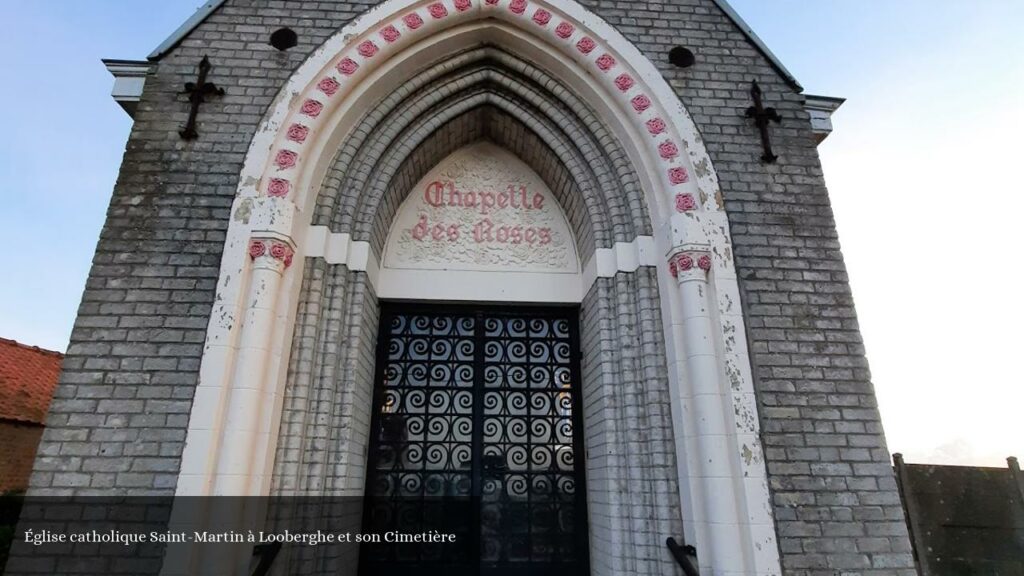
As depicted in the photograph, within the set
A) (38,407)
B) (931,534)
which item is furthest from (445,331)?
(38,407)

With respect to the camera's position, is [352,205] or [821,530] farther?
[352,205]

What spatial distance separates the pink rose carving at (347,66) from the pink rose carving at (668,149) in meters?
2.48

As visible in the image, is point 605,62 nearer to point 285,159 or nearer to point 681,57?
point 681,57

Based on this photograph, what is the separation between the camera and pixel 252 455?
3.09 metres

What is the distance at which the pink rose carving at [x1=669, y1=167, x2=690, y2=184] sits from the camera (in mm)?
3891

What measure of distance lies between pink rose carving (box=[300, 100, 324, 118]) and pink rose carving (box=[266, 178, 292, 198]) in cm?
60

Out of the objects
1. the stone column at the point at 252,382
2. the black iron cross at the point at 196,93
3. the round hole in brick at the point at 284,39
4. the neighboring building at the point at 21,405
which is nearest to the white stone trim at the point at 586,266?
the stone column at the point at 252,382

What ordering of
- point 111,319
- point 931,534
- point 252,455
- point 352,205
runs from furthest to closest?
1. point 931,534
2. point 352,205
3. point 111,319
4. point 252,455

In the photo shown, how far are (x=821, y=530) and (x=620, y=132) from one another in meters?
3.14

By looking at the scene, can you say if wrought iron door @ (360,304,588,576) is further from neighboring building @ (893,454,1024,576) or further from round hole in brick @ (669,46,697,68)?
neighboring building @ (893,454,1024,576)

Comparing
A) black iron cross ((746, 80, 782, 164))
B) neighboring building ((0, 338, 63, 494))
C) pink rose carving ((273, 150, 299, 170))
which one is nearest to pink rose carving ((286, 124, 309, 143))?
pink rose carving ((273, 150, 299, 170))

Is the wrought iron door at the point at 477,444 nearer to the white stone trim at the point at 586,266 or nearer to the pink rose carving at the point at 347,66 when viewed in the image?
the white stone trim at the point at 586,266

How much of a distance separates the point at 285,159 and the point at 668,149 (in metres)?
2.88

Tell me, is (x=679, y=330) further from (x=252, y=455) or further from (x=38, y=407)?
(x=38, y=407)
